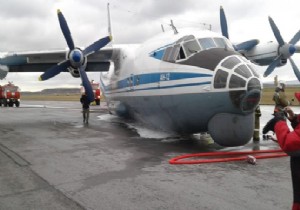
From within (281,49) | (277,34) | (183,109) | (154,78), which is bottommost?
(183,109)

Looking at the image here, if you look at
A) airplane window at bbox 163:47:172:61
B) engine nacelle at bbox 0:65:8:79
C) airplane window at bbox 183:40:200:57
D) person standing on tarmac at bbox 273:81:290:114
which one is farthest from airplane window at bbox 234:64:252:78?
engine nacelle at bbox 0:65:8:79

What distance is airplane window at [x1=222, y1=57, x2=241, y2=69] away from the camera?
888 cm

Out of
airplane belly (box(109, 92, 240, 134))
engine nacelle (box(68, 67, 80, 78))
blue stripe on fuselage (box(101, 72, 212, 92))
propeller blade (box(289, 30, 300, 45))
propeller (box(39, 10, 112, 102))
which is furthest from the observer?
propeller blade (box(289, 30, 300, 45))

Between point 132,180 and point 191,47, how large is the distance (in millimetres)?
5528

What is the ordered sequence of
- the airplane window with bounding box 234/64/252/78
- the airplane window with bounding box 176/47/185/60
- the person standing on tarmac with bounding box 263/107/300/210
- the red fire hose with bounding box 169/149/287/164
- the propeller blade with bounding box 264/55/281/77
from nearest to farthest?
the person standing on tarmac with bounding box 263/107/300/210
the red fire hose with bounding box 169/149/287/164
the airplane window with bounding box 234/64/252/78
the airplane window with bounding box 176/47/185/60
the propeller blade with bounding box 264/55/281/77

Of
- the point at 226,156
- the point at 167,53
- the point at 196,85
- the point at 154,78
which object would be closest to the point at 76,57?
the point at 154,78

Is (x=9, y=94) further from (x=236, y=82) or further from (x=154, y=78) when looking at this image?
(x=236, y=82)

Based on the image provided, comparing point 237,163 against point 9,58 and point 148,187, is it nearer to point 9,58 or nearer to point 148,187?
point 148,187

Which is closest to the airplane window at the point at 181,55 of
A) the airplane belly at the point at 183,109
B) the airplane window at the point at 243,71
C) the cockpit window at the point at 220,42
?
the cockpit window at the point at 220,42

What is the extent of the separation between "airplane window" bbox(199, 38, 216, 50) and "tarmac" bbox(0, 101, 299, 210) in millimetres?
3241

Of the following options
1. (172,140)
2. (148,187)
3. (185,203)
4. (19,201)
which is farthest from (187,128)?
(19,201)

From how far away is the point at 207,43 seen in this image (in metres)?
10.3

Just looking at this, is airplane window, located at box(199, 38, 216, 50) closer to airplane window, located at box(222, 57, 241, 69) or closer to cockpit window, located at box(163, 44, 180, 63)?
cockpit window, located at box(163, 44, 180, 63)

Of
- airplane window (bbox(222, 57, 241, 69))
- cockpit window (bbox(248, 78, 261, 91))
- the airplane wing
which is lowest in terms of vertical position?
cockpit window (bbox(248, 78, 261, 91))
